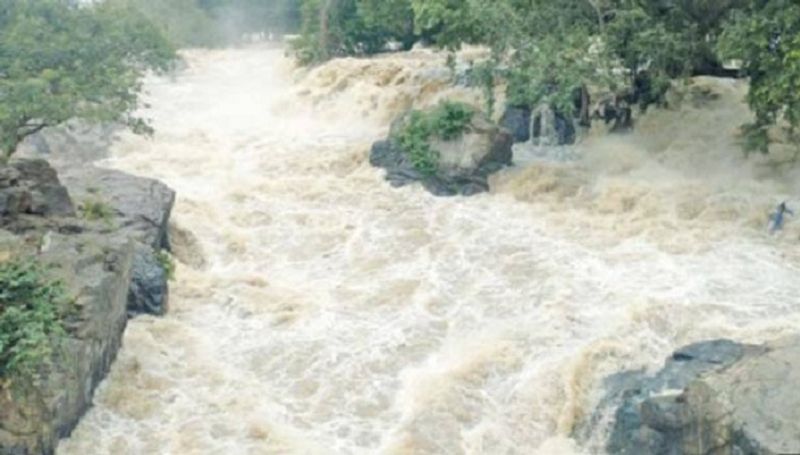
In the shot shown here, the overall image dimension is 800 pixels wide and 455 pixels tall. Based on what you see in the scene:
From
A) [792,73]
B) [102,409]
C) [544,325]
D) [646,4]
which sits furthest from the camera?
[646,4]

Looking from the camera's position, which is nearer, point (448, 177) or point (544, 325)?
point (544, 325)

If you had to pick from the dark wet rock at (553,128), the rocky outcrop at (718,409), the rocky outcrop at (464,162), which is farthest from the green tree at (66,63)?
the rocky outcrop at (718,409)

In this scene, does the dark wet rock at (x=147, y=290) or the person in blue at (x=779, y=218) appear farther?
the person in blue at (x=779, y=218)

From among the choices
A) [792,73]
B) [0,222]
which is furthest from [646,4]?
[0,222]

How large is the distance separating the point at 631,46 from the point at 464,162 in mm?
3472

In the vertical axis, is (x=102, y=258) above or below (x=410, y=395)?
above

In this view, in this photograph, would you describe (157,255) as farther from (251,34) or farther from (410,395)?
(251,34)

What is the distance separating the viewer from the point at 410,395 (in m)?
9.45

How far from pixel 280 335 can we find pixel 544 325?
3.19 metres

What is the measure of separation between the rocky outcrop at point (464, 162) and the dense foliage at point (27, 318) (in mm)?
8322

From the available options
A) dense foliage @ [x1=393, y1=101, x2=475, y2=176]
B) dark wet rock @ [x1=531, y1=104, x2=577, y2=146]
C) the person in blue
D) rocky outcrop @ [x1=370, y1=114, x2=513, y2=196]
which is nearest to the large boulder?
rocky outcrop @ [x1=370, y1=114, x2=513, y2=196]

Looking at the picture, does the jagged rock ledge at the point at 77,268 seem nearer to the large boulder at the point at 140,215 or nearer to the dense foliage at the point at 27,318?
the large boulder at the point at 140,215

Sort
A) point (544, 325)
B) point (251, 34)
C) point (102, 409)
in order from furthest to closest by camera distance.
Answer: point (251, 34) → point (544, 325) → point (102, 409)

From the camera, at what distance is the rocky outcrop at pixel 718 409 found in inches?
267
